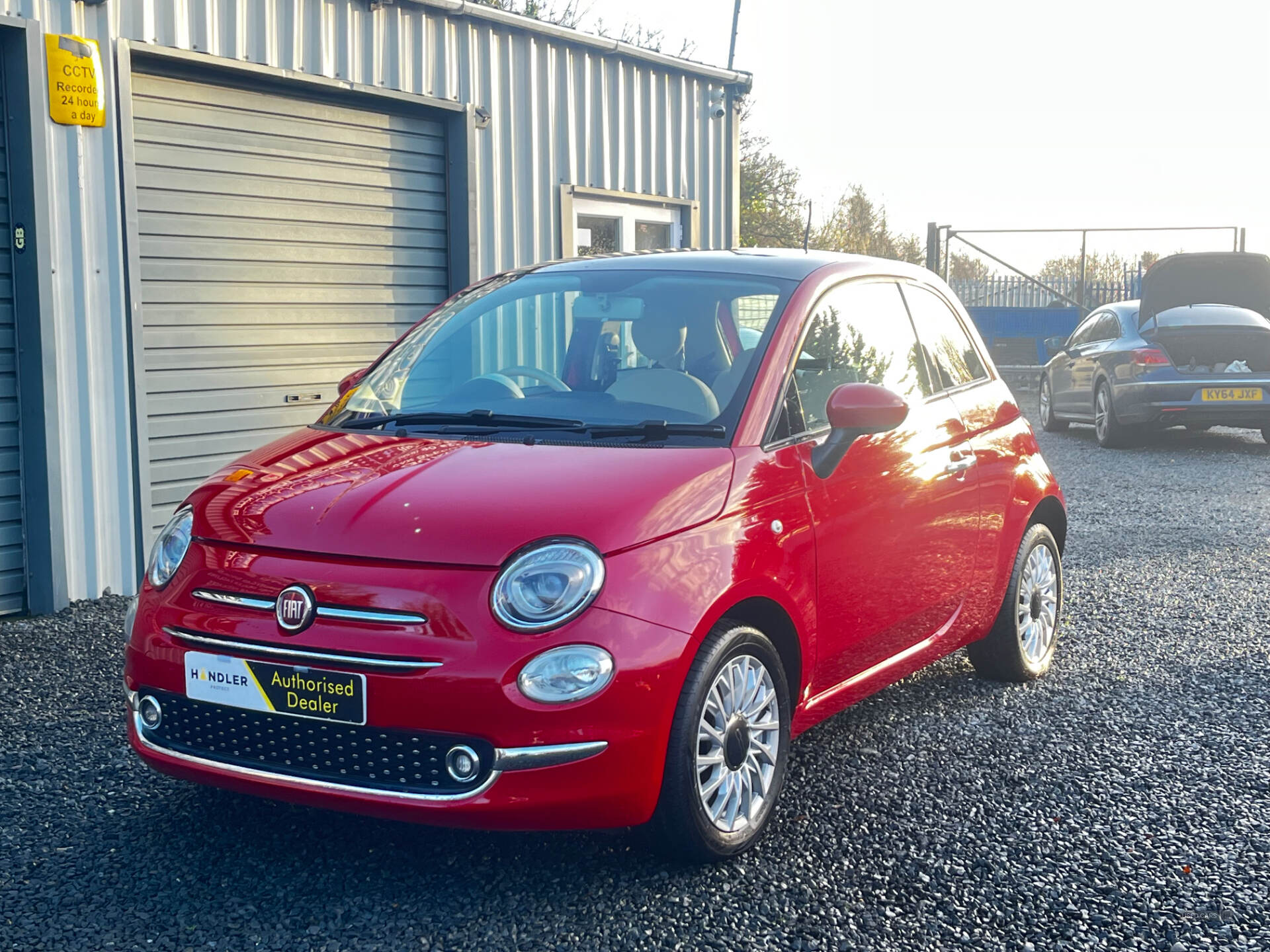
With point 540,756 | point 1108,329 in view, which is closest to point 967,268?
Answer: point 1108,329

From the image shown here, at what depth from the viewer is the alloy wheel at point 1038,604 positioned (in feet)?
17.7

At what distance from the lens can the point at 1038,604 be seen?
5.56 meters

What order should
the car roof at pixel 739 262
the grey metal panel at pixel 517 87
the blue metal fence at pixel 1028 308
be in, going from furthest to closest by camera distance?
1. the blue metal fence at pixel 1028 308
2. the grey metal panel at pixel 517 87
3. the car roof at pixel 739 262

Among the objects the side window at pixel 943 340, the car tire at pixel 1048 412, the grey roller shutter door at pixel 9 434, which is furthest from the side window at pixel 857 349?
the car tire at pixel 1048 412

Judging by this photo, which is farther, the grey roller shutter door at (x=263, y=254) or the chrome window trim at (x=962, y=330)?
the grey roller shutter door at (x=263, y=254)

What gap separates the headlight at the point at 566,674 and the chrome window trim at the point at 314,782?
224mm

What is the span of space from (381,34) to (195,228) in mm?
1794

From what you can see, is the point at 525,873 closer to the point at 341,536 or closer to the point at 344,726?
the point at 344,726

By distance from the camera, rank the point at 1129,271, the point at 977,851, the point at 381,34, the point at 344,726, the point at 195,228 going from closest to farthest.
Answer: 1. the point at 344,726
2. the point at 977,851
3. the point at 195,228
4. the point at 381,34
5. the point at 1129,271

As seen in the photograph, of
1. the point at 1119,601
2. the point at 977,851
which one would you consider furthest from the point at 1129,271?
the point at 977,851

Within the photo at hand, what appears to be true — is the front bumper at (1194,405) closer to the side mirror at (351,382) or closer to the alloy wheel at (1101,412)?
the alloy wheel at (1101,412)

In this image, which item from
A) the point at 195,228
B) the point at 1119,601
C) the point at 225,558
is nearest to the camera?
the point at 225,558

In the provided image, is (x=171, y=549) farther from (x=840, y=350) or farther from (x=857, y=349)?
(x=857, y=349)

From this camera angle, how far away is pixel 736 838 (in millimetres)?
3598
